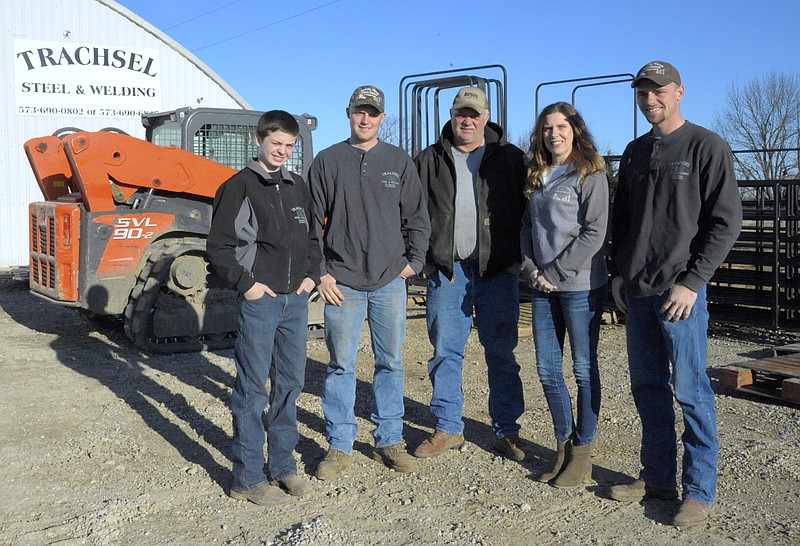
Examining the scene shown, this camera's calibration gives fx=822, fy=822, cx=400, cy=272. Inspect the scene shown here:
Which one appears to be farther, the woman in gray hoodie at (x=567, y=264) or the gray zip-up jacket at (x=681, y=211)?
the woman in gray hoodie at (x=567, y=264)

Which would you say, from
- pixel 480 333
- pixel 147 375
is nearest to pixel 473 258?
pixel 480 333

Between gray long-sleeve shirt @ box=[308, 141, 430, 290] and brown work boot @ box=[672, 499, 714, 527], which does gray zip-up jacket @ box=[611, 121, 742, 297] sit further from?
gray long-sleeve shirt @ box=[308, 141, 430, 290]

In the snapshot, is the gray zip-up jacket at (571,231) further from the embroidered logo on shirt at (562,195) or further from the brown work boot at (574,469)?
the brown work boot at (574,469)

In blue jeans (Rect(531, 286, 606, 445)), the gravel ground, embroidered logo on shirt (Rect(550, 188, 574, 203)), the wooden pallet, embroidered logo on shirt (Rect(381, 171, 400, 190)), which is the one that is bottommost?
the gravel ground

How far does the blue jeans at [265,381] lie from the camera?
13.3 feet

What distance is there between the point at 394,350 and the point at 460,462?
2.54ft

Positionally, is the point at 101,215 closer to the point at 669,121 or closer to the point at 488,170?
the point at 488,170

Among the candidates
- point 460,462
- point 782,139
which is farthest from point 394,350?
point 782,139

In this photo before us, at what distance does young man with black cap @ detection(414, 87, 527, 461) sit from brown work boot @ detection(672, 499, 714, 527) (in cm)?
116

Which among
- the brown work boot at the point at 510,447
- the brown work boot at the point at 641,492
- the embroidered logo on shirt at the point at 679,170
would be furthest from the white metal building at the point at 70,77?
the embroidered logo on shirt at the point at 679,170

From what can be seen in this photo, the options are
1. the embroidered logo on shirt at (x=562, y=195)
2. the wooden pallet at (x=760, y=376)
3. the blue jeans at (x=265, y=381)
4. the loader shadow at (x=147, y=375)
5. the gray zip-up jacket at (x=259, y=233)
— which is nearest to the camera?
the gray zip-up jacket at (x=259, y=233)

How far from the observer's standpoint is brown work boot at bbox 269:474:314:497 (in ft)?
13.9

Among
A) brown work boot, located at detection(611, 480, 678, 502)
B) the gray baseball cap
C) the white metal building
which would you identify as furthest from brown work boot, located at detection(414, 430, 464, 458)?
the white metal building

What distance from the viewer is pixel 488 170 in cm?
473
